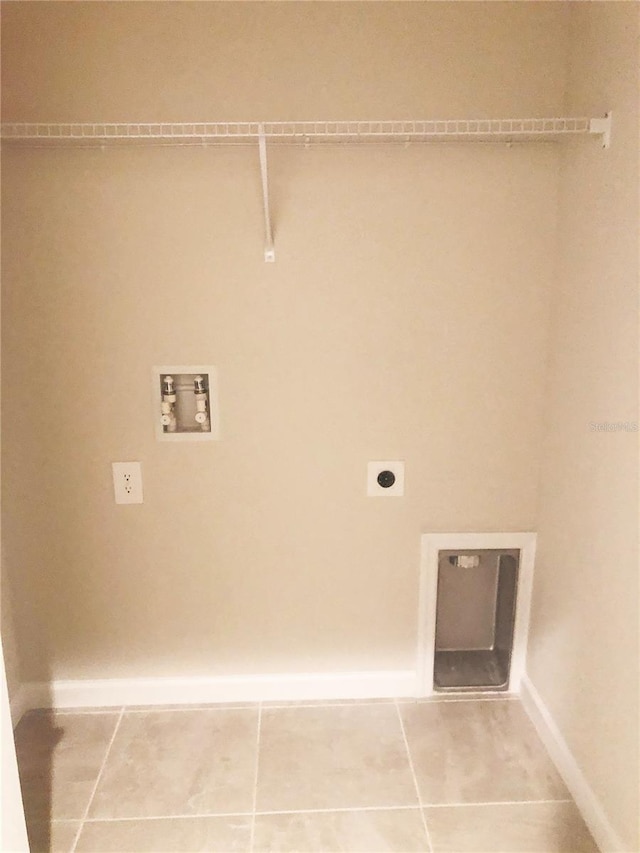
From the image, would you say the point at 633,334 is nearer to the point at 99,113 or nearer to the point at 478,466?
the point at 478,466

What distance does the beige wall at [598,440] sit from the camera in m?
1.35

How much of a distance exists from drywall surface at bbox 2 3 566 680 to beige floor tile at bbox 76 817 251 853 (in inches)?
18.5

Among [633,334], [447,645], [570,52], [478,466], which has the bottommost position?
[447,645]

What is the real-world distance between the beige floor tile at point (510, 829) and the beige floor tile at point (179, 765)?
50 centimetres

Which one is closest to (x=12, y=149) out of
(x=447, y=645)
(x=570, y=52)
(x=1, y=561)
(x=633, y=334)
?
(x=1, y=561)

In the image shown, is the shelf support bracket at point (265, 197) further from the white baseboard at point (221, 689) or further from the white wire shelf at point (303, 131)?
the white baseboard at point (221, 689)

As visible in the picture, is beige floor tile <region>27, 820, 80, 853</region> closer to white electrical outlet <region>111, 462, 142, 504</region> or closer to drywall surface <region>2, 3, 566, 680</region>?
drywall surface <region>2, 3, 566, 680</region>

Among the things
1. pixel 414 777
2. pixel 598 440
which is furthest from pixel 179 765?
pixel 598 440

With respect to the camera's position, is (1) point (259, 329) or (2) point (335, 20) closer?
(2) point (335, 20)

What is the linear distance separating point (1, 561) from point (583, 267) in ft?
5.95

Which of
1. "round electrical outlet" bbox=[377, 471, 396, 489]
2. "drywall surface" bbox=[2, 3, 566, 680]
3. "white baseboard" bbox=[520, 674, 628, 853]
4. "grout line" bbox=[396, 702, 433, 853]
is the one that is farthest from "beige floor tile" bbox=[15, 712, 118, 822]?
"white baseboard" bbox=[520, 674, 628, 853]

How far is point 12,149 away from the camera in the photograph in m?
1.61

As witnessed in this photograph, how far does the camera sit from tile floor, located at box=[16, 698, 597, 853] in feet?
4.99

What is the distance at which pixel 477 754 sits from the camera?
5.82ft
